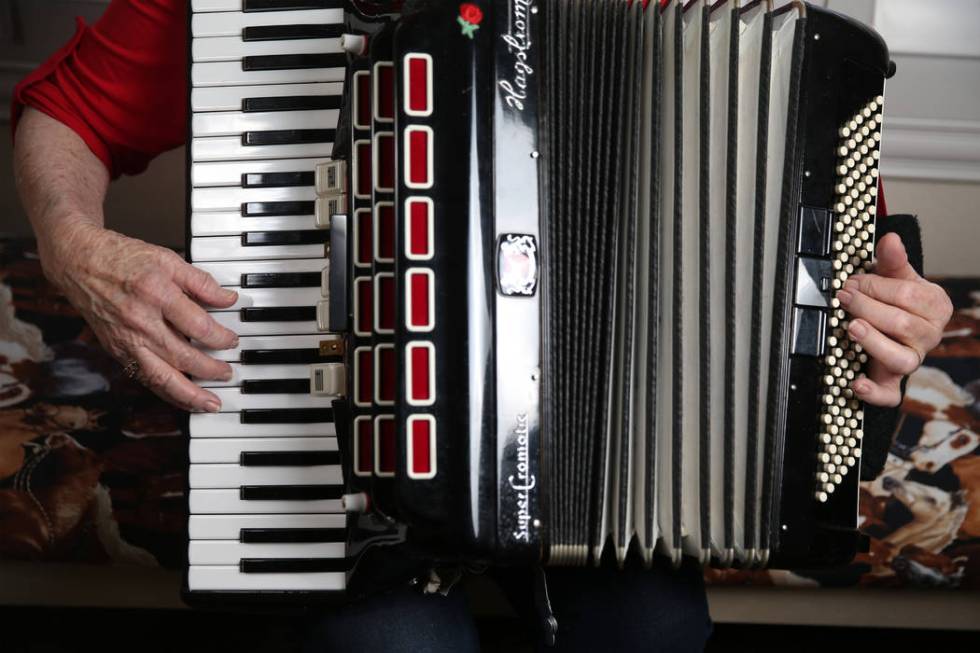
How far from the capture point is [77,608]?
1617 mm

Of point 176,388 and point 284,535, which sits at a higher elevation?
point 176,388

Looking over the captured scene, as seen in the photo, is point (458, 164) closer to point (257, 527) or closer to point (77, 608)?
point (257, 527)

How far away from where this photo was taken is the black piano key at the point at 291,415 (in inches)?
33.2

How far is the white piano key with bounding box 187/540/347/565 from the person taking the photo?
849 millimetres

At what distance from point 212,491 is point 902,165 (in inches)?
59.2

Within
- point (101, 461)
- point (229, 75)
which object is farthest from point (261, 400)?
point (101, 461)

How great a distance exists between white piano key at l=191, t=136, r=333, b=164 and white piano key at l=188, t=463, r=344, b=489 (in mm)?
315

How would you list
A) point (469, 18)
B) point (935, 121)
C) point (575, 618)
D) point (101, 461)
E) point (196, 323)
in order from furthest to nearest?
point (935, 121) → point (101, 461) → point (575, 618) → point (196, 323) → point (469, 18)

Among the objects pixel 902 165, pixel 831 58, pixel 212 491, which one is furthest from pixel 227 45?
pixel 902 165

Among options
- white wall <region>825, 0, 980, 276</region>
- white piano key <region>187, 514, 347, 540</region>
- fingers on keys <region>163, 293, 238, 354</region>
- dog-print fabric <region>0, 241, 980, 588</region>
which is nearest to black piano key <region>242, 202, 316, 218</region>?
fingers on keys <region>163, 293, 238, 354</region>

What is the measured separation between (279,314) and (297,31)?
29 cm

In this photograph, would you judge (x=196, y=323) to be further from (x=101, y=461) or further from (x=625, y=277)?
(x=101, y=461)

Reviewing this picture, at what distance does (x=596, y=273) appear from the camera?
74 cm

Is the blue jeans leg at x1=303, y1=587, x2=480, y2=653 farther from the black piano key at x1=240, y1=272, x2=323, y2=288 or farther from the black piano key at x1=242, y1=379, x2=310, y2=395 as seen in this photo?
the black piano key at x1=240, y1=272, x2=323, y2=288
